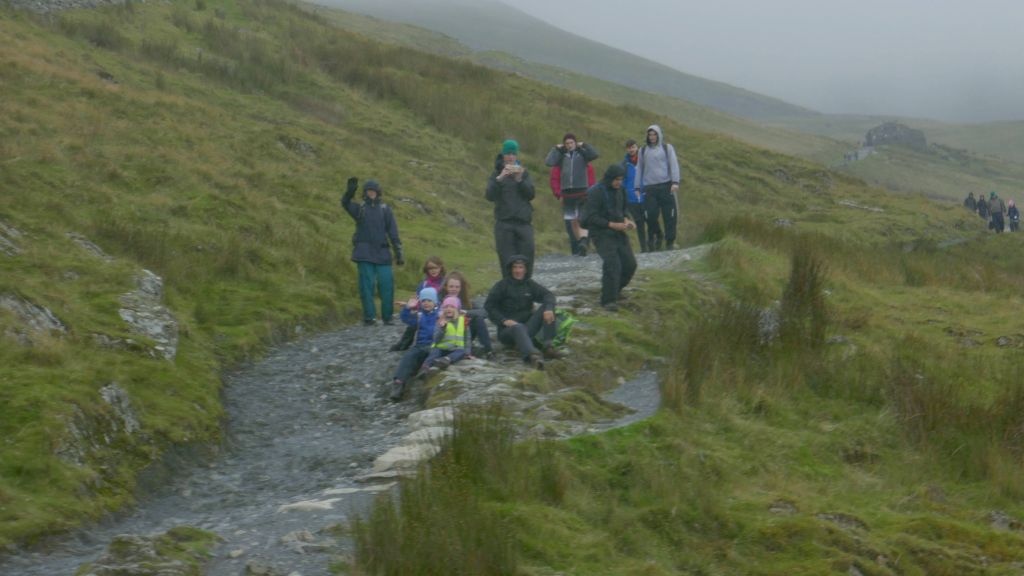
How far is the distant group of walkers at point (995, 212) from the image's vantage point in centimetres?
4797

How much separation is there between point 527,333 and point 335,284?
215 inches

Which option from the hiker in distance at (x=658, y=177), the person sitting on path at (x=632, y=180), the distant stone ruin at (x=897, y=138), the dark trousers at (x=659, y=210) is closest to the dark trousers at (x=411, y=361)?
the hiker in distance at (x=658, y=177)

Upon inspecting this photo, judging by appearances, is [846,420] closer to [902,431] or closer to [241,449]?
[902,431]

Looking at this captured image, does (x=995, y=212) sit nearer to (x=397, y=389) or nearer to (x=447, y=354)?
(x=447, y=354)

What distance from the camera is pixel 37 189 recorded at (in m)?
15.6

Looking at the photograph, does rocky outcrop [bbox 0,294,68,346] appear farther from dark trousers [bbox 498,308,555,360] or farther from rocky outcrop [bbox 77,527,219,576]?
dark trousers [bbox 498,308,555,360]

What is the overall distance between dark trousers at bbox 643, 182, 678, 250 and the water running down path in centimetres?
414

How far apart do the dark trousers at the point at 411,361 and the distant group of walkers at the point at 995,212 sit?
36.8m

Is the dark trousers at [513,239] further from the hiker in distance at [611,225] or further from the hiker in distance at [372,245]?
the hiker in distance at [372,245]

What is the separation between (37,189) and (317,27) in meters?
26.7

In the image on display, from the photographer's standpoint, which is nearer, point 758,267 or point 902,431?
point 902,431

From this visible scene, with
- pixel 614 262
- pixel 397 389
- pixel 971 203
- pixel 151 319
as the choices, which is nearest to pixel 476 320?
pixel 397 389

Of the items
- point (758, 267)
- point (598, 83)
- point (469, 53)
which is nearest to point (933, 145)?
point (598, 83)

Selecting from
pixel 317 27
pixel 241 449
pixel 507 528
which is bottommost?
pixel 241 449
